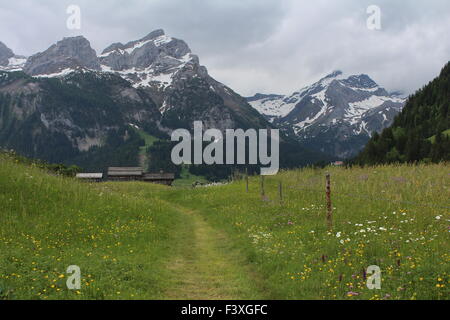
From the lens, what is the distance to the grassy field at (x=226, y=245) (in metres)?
10.8

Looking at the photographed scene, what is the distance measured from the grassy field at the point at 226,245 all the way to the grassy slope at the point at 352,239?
5cm

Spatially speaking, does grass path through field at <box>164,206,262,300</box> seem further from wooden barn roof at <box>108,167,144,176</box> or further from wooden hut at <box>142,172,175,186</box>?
wooden barn roof at <box>108,167,144,176</box>

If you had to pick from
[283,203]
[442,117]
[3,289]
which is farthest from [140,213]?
[442,117]

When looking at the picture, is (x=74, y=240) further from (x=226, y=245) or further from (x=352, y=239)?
(x=352, y=239)

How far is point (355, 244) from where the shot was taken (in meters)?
13.5

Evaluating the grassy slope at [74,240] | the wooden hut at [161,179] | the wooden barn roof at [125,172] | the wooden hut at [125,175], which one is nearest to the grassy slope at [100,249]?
the grassy slope at [74,240]

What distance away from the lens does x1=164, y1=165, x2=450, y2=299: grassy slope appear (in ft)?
34.1

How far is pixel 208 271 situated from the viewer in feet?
46.6

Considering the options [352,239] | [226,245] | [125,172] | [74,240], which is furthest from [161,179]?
[352,239]

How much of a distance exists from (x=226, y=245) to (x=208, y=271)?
470 cm

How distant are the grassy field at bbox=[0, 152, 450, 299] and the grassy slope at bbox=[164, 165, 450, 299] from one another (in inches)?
2.1

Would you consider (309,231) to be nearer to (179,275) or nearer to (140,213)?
→ (179,275)

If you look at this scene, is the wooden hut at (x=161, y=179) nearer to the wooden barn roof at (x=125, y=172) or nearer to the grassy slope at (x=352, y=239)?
the wooden barn roof at (x=125, y=172)
